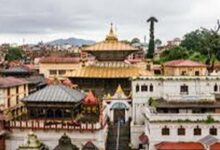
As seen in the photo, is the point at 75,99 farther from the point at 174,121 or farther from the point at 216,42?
the point at 216,42

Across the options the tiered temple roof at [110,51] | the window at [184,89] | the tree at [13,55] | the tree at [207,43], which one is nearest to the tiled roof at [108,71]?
Result: the tiered temple roof at [110,51]

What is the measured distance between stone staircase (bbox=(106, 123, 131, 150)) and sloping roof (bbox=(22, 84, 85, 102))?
12.2ft

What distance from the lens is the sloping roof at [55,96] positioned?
36375 mm

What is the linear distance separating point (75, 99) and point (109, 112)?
675 centimetres

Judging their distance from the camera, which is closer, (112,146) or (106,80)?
(112,146)

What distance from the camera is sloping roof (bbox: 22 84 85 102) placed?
36.4 meters

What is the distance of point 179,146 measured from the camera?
34.3 metres

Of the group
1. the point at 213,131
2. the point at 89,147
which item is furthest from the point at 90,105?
the point at 213,131

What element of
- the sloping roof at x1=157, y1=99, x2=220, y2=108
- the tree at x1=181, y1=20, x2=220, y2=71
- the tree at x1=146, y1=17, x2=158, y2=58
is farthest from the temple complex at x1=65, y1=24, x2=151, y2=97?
the tree at x1=146, y1=17, x2=158, y2=58

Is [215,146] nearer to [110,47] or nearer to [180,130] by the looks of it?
[180,130]

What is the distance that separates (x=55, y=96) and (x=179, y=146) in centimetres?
921

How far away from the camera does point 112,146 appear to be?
37.3 meters

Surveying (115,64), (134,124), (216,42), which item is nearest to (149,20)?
(216,42)

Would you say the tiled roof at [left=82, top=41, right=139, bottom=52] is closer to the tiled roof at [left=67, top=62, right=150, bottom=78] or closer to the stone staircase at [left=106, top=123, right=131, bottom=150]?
the tiled roof at [left=67, top=62, right=150, bottom=78]
